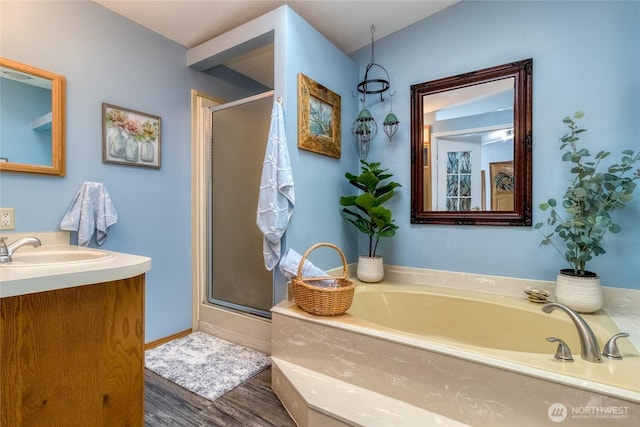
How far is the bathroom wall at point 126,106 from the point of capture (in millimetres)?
1665

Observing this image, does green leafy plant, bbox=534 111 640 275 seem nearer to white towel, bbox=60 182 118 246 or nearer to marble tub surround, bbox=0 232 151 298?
marble tub surround, bbox=0 232 151 298

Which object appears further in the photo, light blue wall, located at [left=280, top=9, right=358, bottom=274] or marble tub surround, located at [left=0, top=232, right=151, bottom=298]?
light blue wall, located at [left=280, top=9, right=358, bottom=274]

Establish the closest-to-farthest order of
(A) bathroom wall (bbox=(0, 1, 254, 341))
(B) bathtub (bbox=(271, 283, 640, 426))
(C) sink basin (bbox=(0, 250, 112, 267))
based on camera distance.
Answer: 1. (B) bathtub (bbox=(271, 283, 640, 426))
2. (C) sink basin (bbox=(0, 250, 112, 267))
3. (A) bathroom wall (bbox=(0, 1, 254, 341))

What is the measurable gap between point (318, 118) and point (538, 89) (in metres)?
1.47

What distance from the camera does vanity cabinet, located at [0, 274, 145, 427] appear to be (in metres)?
0.87

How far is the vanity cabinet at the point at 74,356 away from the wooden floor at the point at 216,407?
39cm

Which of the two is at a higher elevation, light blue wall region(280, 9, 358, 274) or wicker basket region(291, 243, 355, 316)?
light blue wall region(280, 9, 358, 274)

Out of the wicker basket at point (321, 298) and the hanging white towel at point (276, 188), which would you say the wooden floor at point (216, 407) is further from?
the hanging white towel at point (276, 188)

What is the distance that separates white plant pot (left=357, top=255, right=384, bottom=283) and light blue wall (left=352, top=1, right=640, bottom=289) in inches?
9.2

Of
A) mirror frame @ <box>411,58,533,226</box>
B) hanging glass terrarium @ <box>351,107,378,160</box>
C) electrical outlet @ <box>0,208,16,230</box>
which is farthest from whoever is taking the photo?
hanging glass terrarium @ <box>351,107,378,160</box>

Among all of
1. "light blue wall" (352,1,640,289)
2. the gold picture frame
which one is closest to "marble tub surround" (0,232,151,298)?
the gold picture frame

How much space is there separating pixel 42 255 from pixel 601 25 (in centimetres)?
331

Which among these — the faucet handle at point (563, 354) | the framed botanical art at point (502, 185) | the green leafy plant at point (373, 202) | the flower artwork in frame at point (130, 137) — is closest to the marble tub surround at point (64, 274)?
the flower artwork in frame at point (130, 137)

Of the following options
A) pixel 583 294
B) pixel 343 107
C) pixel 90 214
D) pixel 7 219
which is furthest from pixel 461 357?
pixel 7 219
